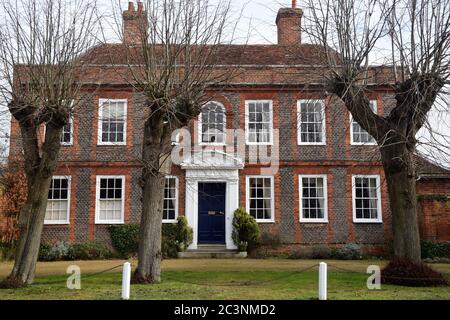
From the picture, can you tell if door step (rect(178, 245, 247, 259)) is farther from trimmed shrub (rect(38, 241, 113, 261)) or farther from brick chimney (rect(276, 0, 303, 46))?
brick chimney (rect(276, 0, 303, 46))

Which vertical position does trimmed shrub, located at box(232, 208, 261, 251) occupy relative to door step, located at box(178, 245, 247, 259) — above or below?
above

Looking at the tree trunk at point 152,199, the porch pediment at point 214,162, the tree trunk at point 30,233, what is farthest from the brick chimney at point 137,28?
the porch pediment at point 214,162

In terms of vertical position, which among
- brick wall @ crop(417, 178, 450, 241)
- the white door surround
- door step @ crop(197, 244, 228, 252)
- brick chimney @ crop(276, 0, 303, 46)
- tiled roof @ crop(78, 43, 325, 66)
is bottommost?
door step @ crop(197, 244, 228, 252)

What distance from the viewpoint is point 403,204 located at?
39.5 ft

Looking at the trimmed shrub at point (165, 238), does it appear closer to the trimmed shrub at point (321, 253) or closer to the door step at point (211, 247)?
the door step at point (211, 247)

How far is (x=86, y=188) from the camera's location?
20.9 m

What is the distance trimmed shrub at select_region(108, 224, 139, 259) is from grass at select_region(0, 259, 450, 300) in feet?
11.6

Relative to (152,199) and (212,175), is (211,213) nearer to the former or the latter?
(212,175)

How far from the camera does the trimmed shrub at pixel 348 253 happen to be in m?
19.4

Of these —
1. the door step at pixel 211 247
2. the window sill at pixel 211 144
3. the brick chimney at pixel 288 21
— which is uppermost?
the brick chimney at pixel 288 21

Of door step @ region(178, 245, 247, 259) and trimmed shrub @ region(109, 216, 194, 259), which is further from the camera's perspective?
trimmed shrub @ region(109, 216, 194, 259)

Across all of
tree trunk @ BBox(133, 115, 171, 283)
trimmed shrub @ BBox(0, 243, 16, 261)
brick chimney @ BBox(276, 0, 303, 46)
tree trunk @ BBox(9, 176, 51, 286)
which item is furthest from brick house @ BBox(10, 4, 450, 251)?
tree trunk @ BBox(9, 176, 51, 286)

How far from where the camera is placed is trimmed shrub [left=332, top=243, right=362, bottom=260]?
19.4m

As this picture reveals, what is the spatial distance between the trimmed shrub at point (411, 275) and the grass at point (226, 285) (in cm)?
33
